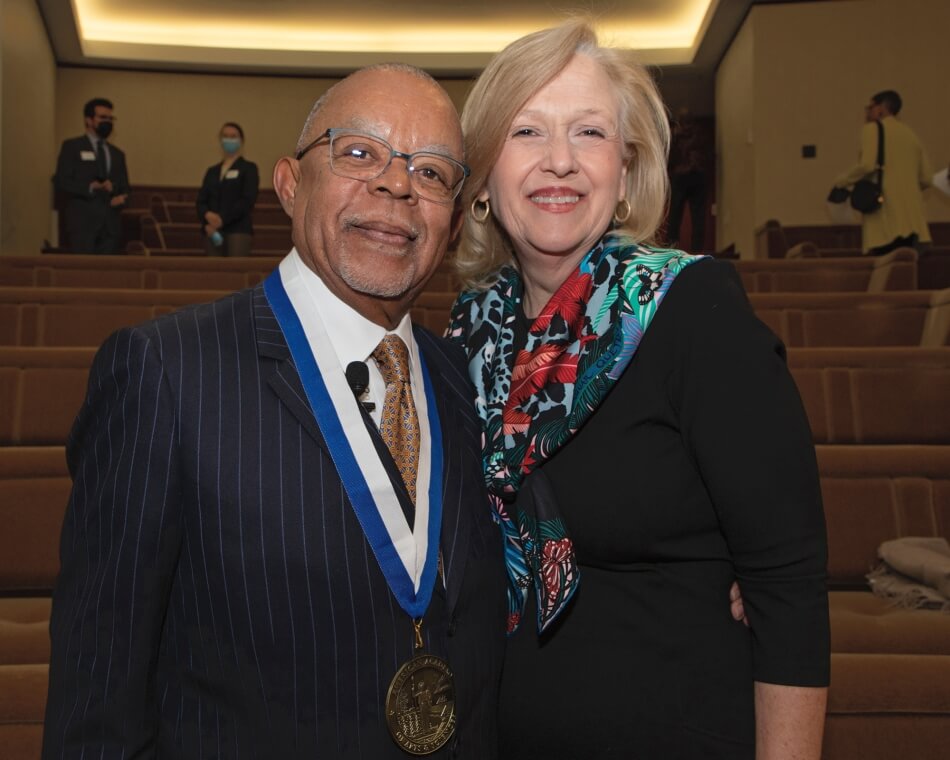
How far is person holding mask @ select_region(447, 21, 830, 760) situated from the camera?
49.6 inches

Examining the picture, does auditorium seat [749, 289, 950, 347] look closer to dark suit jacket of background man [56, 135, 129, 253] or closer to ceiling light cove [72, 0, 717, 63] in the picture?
dark suit jacket of background man [56, 135, 129, 253]

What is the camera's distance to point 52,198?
41.5 feet

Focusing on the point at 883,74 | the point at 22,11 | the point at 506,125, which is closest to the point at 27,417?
the point at 506,125

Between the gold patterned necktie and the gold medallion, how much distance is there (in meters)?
0.22

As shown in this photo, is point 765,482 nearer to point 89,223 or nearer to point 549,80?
point 549,80

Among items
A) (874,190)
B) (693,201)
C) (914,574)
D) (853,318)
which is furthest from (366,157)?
(693,201)

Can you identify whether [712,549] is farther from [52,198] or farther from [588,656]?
[52,198]

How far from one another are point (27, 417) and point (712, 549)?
2525 millimetres

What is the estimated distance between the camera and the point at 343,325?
1.31m

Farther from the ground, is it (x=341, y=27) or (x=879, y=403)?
(x=341, y=27)

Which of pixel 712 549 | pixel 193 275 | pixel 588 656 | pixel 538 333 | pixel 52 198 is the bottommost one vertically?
pixel 588 656

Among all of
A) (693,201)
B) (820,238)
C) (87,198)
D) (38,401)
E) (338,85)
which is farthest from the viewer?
(820,238)

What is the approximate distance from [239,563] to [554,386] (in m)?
0.51

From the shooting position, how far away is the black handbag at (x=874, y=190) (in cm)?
783
